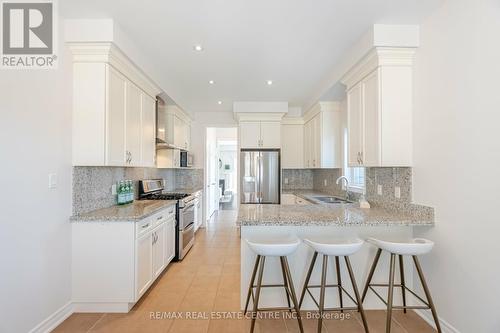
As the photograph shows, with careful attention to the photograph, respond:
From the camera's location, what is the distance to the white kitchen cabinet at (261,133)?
16.3ft

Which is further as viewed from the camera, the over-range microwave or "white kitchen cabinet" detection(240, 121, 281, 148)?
"white kitchen cabinet" detection(240, 121, 281, 148)

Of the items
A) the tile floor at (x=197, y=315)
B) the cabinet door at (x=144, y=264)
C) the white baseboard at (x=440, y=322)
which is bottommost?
the tile floor at (x=197, y=315)

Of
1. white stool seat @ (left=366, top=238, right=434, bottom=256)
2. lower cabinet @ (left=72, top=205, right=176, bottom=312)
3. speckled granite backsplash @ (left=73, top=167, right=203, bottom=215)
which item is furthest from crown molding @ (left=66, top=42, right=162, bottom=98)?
white stool seat @ (left=366, top=238, right=434, bottom=256)

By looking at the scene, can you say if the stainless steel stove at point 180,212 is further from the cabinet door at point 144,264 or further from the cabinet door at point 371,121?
the cabinet door at point 371,121

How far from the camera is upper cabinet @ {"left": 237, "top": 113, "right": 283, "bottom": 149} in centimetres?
496

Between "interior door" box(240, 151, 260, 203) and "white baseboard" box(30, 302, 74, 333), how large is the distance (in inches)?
122

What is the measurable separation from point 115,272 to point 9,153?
4.14 ft

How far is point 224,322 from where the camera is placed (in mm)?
2197

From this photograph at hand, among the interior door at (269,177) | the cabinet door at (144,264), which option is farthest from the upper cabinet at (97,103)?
the interior door at (269,177)

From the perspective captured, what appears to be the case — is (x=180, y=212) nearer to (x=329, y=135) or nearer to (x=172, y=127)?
(x=172, y=127)

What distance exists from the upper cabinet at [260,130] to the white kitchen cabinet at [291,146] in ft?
1.36

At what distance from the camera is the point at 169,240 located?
10.8 feet

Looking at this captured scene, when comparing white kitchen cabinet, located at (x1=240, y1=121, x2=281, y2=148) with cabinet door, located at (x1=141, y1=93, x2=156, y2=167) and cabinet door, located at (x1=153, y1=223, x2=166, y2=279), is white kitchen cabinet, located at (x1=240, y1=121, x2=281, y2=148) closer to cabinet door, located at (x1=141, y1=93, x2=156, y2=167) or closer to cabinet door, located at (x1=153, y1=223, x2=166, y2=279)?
cabinet door, located at (x1=141, y1=93, x2=156, y2=167)

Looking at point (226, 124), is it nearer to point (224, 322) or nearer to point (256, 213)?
point (256, 213)
